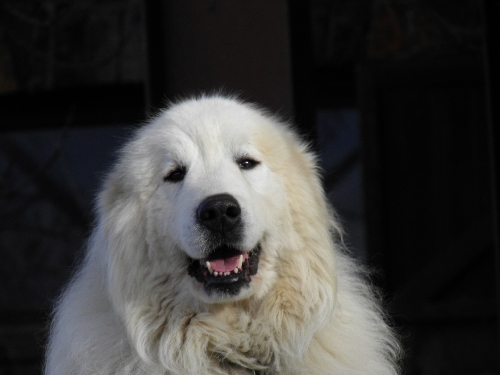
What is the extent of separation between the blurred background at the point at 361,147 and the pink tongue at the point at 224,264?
3.89 metres

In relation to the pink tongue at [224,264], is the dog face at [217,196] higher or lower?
higher

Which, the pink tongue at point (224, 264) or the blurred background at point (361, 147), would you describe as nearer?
the pink tongue at point (224, 264)

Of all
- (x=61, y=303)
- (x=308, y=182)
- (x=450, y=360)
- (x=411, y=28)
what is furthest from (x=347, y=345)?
(x=411, y=28)

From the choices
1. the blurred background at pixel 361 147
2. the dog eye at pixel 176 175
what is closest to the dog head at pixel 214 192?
the dog eye at pixel 176 175

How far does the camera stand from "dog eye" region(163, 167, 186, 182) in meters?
3.33

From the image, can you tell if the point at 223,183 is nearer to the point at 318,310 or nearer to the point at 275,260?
the point at 275,260

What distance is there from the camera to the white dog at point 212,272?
3.13 metres

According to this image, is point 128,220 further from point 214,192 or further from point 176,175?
point 214,192

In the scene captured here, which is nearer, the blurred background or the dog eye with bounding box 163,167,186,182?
the dog eye with bounding box 163,167,186,182

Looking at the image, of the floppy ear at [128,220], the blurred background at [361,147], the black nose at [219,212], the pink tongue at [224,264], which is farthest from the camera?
the blurred background at [361,147]

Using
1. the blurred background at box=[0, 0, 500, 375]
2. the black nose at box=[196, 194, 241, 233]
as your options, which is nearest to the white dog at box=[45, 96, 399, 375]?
the black nose at box=[196, 194, 241, 233]

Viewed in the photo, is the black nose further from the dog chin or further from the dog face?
the dog chin

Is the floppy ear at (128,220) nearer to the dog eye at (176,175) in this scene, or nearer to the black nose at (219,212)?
the dog eye at (176,175)

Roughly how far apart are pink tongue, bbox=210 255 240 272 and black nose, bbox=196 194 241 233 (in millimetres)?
154
